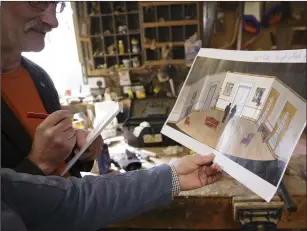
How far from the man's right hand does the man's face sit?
21cm

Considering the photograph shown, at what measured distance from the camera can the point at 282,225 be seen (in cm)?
99

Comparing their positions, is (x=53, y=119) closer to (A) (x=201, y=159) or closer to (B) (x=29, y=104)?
(B) (x=29, y=104)

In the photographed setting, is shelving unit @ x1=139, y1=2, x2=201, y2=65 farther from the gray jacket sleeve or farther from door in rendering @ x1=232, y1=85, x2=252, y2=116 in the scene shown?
the gray jacket sleeve

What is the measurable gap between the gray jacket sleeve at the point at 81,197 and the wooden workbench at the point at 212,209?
50 centimetres

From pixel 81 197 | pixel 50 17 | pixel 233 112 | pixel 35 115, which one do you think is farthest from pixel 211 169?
pixel 50 17

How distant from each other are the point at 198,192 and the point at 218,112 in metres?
0.41

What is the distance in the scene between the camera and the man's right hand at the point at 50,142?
0.59 m

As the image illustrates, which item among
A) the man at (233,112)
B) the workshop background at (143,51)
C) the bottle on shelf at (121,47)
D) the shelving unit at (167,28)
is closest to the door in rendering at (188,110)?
the man at (233,112)

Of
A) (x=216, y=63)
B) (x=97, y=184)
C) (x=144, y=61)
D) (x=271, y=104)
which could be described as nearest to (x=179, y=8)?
(x=144, y=61)

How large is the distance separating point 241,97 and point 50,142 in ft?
1.40

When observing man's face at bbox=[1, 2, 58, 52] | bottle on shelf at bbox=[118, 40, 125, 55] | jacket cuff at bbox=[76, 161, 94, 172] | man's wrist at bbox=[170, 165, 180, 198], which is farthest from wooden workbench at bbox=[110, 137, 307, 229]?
bottle on shelf at bbox=[118, 40, 125, 55]

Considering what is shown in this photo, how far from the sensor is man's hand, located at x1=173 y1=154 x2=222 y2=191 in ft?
1.86

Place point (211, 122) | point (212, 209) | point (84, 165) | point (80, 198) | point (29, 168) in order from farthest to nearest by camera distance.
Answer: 1. point (212, 209)
2. point (84, 165)
3. point (211, 122)
4. point (29, 168)
5. point (80, 198)

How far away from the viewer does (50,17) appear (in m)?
0.71
